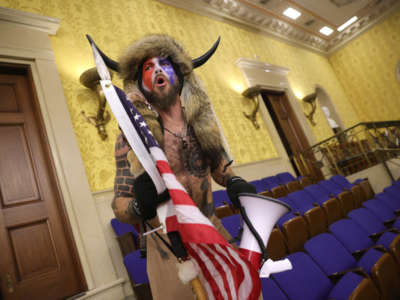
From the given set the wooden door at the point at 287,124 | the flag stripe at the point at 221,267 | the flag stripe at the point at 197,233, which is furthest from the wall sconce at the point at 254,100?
the flag stripe at the point at 197,233

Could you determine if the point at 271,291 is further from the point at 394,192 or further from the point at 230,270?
the point at 394,192

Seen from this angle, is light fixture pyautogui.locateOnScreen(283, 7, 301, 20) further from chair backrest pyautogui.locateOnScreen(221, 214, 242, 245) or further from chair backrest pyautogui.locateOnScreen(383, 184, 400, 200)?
chair backrest pyautogui.locateOnScreen(221, 214, 242, 245)

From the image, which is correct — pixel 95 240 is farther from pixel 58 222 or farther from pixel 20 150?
pixel 20 150

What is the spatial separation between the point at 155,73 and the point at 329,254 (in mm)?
1915

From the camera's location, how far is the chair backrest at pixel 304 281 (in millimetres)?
1655

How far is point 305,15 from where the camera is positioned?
9891mm

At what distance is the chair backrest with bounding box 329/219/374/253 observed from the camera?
2391 millimetres

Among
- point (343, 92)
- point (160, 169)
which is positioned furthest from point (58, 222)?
point (343, 92)

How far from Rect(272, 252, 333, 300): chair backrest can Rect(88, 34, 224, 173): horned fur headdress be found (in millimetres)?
1047

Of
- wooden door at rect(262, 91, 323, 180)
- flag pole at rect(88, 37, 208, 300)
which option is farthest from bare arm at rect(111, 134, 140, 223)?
wooden door at rect(262, 91, 323, 180)

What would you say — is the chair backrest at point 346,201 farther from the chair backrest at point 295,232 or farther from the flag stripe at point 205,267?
the flag stripe at point 205,267

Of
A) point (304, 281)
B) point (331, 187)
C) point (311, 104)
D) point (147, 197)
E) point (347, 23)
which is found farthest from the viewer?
point (347, 23)

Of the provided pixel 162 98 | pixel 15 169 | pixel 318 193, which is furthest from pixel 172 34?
pixel 162 98

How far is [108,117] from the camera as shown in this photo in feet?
12.9
